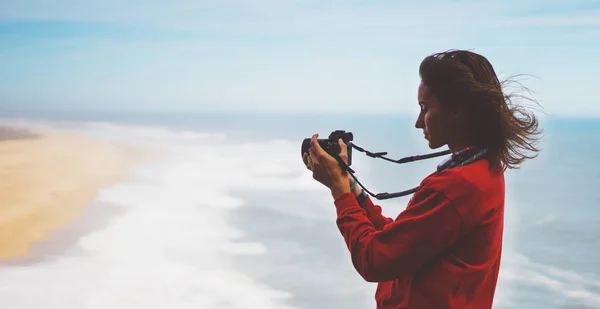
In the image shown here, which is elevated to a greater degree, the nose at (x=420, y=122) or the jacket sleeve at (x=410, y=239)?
the nose at (x=420, y=122)

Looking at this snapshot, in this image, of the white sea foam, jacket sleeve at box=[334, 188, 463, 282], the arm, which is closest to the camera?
jacket sleeve at box=[334, 188, 463, 282]

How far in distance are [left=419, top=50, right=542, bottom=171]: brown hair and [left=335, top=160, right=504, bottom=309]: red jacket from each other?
1.6 inches

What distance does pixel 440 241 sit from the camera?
2.96 ft

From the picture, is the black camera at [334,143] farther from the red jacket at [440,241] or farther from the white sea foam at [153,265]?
the white sea foam at [153,265]

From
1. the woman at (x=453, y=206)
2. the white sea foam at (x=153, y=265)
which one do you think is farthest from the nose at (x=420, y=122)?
the white sea foam at (x=153, y=265)

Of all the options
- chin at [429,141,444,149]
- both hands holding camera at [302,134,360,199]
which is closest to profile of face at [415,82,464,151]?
chin at [429,141,444,149]

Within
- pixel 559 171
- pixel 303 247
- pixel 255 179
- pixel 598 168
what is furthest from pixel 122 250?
pixel 598 168

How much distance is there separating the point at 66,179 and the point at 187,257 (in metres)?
4.30

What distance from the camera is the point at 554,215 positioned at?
1327 centimetres

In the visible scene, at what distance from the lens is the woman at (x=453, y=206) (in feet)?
2.97

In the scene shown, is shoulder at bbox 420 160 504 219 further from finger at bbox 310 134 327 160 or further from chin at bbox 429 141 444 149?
finger at bbox 310 134 327 160

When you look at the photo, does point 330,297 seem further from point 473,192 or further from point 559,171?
point 559,171

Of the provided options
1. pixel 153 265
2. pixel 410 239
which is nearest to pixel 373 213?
pixel 410 239

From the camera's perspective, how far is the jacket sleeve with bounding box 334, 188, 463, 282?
0.90 metres
